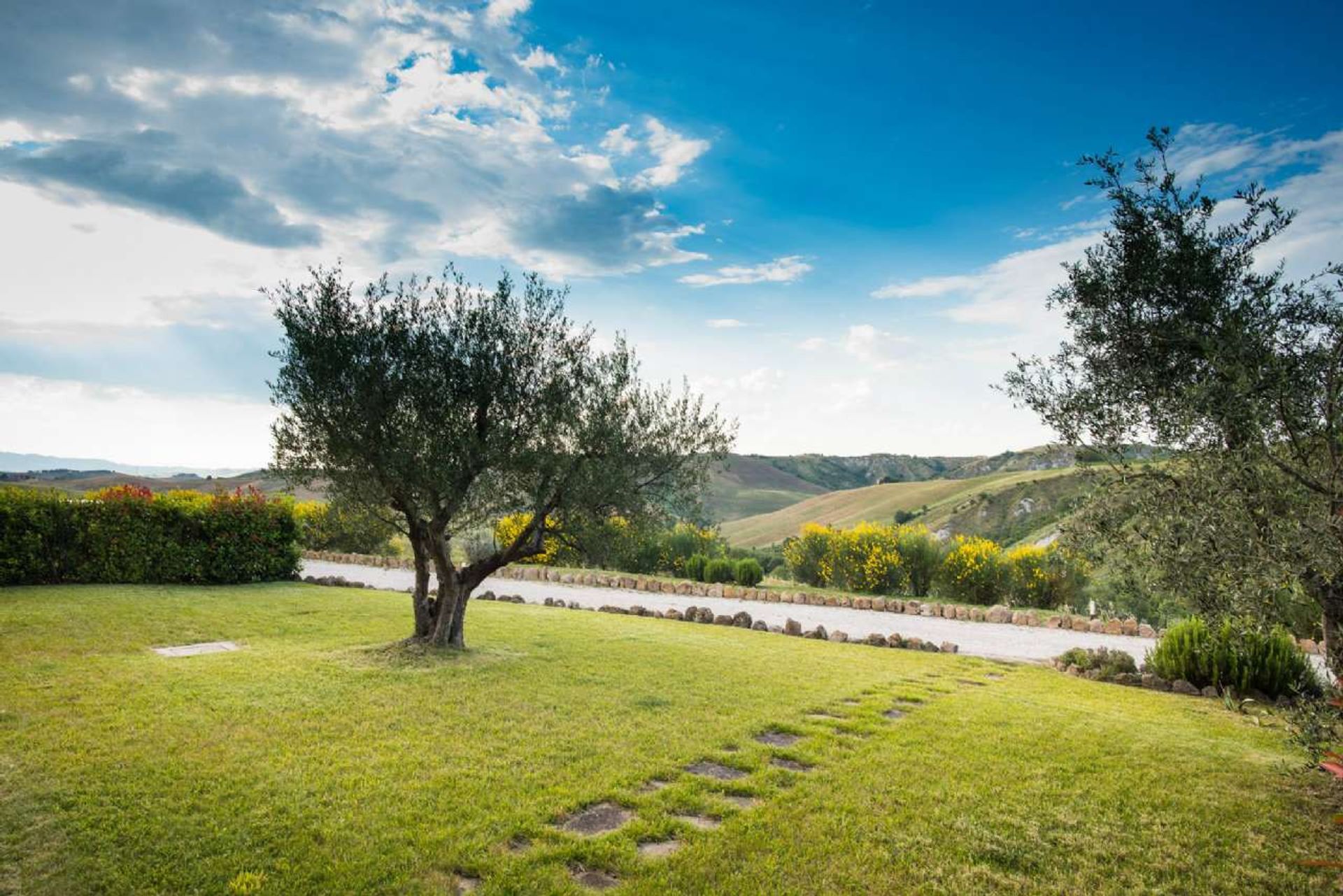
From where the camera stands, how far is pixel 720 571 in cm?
2203

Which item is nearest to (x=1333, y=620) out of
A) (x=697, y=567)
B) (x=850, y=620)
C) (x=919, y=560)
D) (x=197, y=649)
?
(x=850, y=620)

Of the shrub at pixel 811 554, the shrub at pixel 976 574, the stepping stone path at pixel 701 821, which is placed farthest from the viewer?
the shrub at pixel 811 554

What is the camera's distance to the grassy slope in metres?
70.1

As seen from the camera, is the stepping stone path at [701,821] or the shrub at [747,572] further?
the shrub at [747,572]

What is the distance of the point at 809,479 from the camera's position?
146750mm

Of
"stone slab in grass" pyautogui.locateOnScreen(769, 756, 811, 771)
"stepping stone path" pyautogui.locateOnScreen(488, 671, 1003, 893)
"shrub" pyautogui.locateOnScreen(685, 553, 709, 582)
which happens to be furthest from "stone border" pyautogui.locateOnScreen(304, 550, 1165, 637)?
"stone slab in grass" pyautogui.locateOnScreen(769, 756, 811, 771)

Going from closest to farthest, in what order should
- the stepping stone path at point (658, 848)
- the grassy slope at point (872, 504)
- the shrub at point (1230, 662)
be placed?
1. the stepping stone path at point (658, 848)
2. the shrub at point (1230, 662)
3. the grassy slope at point (872, 504)

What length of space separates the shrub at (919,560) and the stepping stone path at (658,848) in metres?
17.2

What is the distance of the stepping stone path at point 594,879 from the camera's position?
3924mm

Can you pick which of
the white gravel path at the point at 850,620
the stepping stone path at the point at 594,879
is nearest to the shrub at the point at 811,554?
the white gravel path at the point at 850,620

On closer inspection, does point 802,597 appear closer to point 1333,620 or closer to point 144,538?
point 1333,620

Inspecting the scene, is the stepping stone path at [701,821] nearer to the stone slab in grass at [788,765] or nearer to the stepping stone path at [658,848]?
the stepping stone path at [658,848]

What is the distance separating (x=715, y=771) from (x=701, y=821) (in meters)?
1.06

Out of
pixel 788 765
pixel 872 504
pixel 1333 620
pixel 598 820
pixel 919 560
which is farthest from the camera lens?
pixel 872 504
